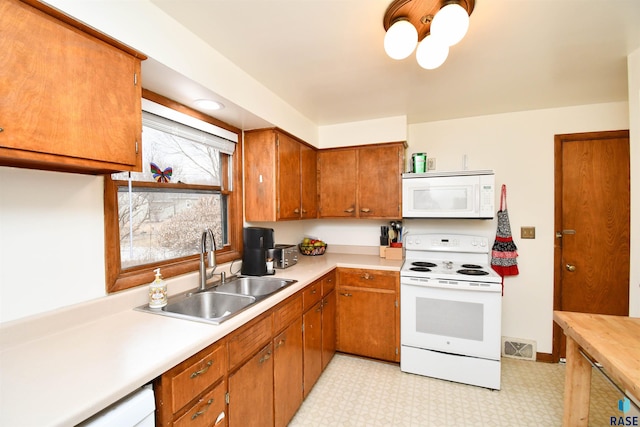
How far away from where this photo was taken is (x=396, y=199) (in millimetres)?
2742

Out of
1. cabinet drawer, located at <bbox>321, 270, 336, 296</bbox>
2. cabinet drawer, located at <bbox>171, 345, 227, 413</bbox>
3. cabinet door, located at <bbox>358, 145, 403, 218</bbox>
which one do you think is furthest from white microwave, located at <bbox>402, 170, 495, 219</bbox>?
cabinet drawer, located at <bbox>171, 345, 227, 413</bbox>

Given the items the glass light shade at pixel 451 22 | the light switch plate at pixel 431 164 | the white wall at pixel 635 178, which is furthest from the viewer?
the light switch plate at pixel 431 164

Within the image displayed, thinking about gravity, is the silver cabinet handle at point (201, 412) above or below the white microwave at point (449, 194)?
below

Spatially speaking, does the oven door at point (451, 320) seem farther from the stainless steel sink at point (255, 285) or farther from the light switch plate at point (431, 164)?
the light switch plate at point (431, 164)

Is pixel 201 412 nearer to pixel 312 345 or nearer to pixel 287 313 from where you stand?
pixel 287 313

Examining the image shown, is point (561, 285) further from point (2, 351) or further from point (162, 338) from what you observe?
point (2, 351)

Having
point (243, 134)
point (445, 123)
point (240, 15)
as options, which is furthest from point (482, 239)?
point (240, 15)

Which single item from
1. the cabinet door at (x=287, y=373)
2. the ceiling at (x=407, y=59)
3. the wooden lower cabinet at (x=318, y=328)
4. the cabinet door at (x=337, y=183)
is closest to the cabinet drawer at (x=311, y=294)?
the wooden lower cabinet at (x=318, y=328)

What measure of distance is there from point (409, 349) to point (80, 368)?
87.2 inches

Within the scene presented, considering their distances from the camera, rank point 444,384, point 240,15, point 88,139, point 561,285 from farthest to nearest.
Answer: point 561,285, point 444,384, point 240,15, point 88,139

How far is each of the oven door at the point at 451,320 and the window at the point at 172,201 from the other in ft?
5.00

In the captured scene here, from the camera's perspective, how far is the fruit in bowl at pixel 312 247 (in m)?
3.05

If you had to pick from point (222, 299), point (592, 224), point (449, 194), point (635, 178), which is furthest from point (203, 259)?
point (592, 224)

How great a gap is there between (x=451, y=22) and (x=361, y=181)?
1.81 meters
